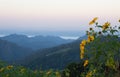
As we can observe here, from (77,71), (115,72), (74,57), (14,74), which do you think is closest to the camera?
(115,72)

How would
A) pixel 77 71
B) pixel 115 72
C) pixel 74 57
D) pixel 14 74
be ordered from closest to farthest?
1. pixel 115 72
2. pixel 14 74
3. pixel 77 71
4. pixel 74 57

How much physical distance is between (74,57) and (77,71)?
509 feet

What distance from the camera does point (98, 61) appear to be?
308 inches

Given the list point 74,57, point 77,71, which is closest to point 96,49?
point 77,71

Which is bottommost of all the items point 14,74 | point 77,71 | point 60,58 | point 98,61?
point 60,58

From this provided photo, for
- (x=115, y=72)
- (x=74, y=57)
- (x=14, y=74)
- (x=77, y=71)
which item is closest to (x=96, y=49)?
(x=115, y=72)

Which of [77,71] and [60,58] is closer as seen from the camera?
[77,71]

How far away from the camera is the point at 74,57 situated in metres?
171

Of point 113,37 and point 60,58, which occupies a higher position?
point 113,37

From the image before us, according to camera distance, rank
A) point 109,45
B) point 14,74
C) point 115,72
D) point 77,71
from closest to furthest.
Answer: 1. point 109,45
2. point 115,72
3. point 14,74
4. point 77,71

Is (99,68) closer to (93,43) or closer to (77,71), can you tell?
(93,43)

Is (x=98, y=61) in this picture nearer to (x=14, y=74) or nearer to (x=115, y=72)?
(x=115, y=72)

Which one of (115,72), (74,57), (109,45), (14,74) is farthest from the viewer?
(74,57)

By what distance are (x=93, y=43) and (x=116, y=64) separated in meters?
0.61
